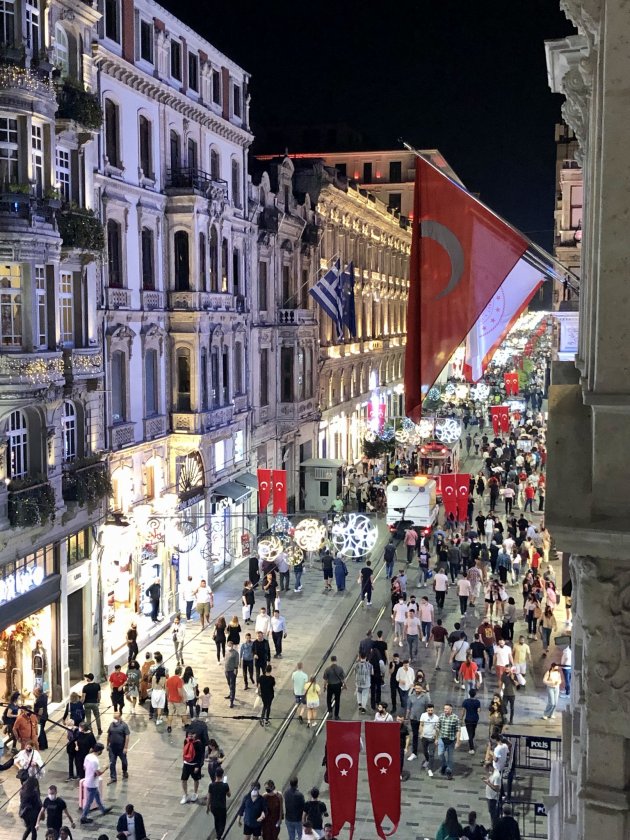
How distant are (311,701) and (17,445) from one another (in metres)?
8.54

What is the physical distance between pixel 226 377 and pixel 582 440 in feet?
103

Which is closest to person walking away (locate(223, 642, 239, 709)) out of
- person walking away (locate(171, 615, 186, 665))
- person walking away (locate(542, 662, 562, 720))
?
person walking away (locate(171, 615, 186, 665))

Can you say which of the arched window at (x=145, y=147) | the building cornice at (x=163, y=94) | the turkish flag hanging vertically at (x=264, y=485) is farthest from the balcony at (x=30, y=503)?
the turkish flag hanging vertically at (x=264, y=485)

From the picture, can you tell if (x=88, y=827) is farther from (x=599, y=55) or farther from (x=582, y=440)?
(x=599, y=55)

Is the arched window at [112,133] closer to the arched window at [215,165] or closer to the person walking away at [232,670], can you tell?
the arched window at [215,165]

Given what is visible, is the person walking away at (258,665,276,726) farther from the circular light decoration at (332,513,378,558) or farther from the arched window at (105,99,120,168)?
the arched window at (105,99,120,168)

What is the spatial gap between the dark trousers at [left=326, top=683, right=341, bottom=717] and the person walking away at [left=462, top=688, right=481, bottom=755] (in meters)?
2.72

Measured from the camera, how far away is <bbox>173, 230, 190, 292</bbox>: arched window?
110 ft

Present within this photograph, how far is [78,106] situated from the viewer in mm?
24438

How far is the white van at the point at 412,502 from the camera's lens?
37344 mm

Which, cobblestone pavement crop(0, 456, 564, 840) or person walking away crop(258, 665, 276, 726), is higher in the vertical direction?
person walking away crop(258, 665, 276, 726)

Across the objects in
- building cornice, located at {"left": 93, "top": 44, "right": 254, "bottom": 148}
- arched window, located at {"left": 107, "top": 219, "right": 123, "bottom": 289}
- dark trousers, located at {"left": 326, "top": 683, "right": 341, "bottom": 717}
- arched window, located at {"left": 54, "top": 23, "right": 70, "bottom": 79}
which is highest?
building cornice, located at {"left": 93, "top": 44, "right": 254, "bottom": 148}

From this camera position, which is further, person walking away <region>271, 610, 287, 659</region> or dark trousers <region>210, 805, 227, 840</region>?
person walking away <region>271, 610, 287, 659</region>

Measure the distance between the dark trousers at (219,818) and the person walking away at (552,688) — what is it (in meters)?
7.92
